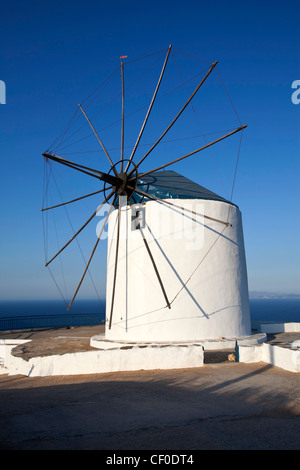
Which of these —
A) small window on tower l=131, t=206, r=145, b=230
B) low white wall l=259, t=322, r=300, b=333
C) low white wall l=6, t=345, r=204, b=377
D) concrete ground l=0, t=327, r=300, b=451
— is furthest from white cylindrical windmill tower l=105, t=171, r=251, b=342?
concrete ground l=0, t=327, r=300, b=451

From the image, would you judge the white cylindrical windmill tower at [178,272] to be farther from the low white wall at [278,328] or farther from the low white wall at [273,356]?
the low white wall at [278,328]

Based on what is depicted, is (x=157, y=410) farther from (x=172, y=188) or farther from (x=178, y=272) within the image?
(x=172, y=188)

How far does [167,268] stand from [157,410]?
781cm

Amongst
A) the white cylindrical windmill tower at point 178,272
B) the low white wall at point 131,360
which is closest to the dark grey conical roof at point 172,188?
the white cylindrical windmill tower at point 178,272

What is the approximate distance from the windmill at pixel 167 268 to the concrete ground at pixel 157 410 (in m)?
4.13

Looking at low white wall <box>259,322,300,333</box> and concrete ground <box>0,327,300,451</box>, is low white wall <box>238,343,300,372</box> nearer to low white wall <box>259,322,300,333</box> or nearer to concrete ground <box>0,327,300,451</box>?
concrete ground <box>0,327,300,451</box>

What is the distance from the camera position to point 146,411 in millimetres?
5824

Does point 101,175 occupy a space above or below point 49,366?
above

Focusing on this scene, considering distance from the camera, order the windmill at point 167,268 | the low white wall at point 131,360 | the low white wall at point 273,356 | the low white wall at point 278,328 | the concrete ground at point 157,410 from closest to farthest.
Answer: the concrete ground at point 157,410
the low white wall at point 273,356
the low white wall at point 131,360
the windmill at point 167,268
the low white wall at point 278,328

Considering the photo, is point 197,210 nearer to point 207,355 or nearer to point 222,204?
point 222,204

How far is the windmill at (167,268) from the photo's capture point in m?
13.2

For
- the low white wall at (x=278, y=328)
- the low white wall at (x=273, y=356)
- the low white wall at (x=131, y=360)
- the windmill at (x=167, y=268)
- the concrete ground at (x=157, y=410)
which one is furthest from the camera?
the low white wall at (x=278, y=328)
